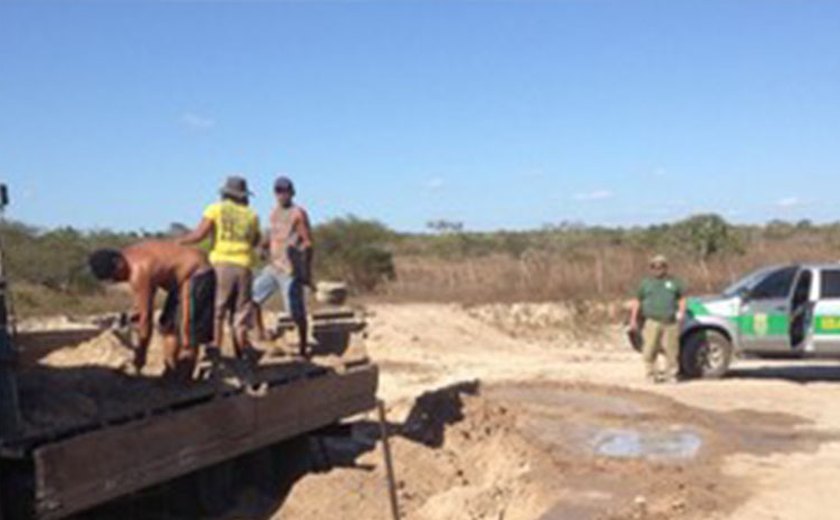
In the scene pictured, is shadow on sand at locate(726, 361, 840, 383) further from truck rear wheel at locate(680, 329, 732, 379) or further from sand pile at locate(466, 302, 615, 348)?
sand pile at locate(466, 302, 615, 348)

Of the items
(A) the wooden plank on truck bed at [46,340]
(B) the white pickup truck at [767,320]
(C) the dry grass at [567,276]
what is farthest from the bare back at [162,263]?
(C) the dry grass at [567,276]

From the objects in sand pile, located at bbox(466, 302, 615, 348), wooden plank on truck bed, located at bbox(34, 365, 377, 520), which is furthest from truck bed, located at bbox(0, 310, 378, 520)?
sand pile, located at bbox(466, 302, 615, 348)

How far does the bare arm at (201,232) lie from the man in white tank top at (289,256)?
3.66 feet

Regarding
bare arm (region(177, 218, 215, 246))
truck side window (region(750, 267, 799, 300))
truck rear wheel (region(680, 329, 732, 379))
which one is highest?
bare arm (region(177, 218, 215, 246))

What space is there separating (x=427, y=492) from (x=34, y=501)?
15.2ft

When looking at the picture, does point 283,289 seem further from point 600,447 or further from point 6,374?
point 6,374

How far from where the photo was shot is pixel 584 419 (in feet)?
47.7

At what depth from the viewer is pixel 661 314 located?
57.1 feet

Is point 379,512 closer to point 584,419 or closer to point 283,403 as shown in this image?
point 283,403

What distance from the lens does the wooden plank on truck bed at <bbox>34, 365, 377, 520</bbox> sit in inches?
273

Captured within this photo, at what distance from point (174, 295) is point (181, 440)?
1.49 m

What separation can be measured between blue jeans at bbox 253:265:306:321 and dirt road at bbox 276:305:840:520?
1.65m

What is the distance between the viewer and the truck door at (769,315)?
679 inches

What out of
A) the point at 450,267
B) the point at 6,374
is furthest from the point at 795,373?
the point at 450,267
